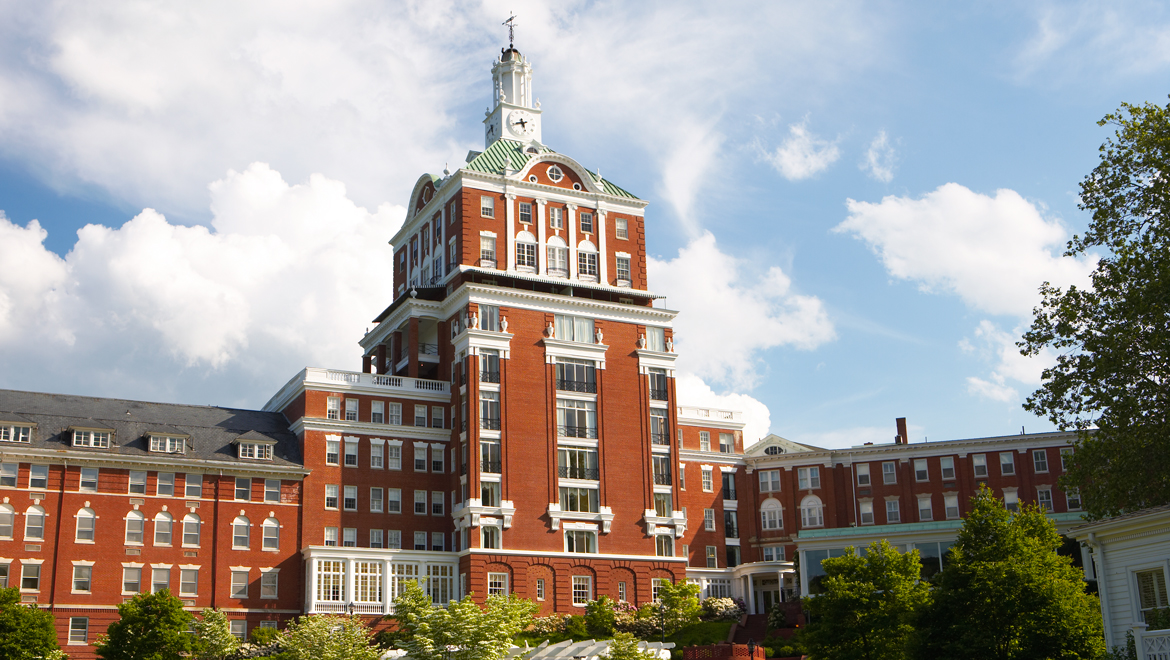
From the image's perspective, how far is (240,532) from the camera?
74125mm

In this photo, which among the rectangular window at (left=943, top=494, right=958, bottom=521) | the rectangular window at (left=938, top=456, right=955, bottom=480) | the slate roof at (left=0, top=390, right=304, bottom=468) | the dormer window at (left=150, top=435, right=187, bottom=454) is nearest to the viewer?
the slate roof at (left=0, top=390, right=304, bottom=468)

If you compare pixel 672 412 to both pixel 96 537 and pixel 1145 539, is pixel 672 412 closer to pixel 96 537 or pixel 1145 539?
pixel 96 537

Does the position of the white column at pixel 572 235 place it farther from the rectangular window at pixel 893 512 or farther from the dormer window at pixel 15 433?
the dormer window at pixel 15 433

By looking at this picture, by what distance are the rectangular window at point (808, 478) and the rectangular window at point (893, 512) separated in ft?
18.8

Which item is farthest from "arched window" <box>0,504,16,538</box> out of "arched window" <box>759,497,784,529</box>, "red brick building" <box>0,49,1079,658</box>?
"arched window" <box>759,497,784,529</box>

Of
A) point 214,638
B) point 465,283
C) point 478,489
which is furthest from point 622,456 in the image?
point 214,638

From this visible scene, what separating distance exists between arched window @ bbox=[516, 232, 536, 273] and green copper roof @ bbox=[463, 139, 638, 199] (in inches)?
210

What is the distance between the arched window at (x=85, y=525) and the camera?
7006 cm

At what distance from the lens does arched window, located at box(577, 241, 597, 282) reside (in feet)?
282

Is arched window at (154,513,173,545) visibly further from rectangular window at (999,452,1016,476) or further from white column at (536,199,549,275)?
rectangular window at (999,452,1016,476)

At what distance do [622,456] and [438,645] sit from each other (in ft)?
117

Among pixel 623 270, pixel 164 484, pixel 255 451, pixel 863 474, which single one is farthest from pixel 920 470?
pixel 164 484

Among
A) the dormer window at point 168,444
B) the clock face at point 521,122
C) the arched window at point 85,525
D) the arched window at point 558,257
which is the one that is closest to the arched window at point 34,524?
the arched window at point 85,525

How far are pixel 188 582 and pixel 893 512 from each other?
5357 cm
